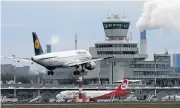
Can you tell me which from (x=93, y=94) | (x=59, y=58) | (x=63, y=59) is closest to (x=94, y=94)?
(x=93, y=94)

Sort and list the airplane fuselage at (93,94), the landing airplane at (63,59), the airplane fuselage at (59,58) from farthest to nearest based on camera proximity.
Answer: the airplane fuselage at (93,94) < the landing airplane at (63,59) < the airplane fuselage at (59,58)

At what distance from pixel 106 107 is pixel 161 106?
36.7ft

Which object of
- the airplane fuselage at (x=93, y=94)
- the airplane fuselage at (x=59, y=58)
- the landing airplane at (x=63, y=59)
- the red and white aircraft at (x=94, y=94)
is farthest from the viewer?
the airplane fuselage at (x=93, y=94)

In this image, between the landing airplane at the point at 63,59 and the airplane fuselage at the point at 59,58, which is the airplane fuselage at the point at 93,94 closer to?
the landing airplane at the point at 63,59

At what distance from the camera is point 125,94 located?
197m

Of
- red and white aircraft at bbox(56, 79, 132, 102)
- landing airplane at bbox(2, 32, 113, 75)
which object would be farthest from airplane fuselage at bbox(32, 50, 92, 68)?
red and white aircraft at bbox(56, 79, 132, 102)

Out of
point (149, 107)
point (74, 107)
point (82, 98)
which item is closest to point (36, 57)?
point (74, 107)

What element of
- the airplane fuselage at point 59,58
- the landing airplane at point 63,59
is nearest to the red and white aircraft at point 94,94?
the landing airplane at point 63,59

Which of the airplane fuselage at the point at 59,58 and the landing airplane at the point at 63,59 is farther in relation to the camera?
the landing airplane at the point at 63,59

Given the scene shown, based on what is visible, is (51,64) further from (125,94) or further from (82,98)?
(125,94)

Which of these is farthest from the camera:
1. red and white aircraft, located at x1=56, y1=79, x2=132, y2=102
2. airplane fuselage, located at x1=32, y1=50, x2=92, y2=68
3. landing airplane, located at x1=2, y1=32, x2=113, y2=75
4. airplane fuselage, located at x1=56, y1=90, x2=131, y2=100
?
airplane fuselage, located at x1=56, y1=90, x2=131, y2=100

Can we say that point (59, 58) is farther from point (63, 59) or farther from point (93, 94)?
point (93, 94)

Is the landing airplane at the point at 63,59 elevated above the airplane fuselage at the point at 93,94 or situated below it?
above

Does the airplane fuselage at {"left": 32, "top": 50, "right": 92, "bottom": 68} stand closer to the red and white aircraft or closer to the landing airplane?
the landing airplane
